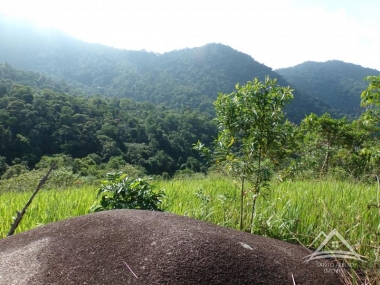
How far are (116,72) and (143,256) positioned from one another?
4259 inches

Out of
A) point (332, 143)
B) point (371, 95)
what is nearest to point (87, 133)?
point (332, 143)

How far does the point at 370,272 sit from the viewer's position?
8.38 feet

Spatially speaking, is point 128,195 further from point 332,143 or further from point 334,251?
point 332,143

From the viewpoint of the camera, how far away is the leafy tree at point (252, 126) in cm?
366

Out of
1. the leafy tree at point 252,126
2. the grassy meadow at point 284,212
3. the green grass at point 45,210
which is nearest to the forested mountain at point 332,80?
the grassy meadow at point 284,212

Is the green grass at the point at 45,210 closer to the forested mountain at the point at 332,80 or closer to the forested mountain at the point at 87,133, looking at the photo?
the forested mountain at the point at 87,133

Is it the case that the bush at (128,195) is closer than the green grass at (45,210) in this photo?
Yes

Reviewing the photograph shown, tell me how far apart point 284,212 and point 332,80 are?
121329 millimetres

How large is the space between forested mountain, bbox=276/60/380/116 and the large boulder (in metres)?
88.1

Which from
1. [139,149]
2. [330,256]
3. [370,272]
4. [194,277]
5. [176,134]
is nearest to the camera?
[194,277]

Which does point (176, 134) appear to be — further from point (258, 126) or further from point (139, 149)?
point (258, 126)

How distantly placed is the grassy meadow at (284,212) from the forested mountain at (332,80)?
85877 millimetres

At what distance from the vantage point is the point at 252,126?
3766mm

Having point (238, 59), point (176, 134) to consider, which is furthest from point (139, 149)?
point (238, 59)
